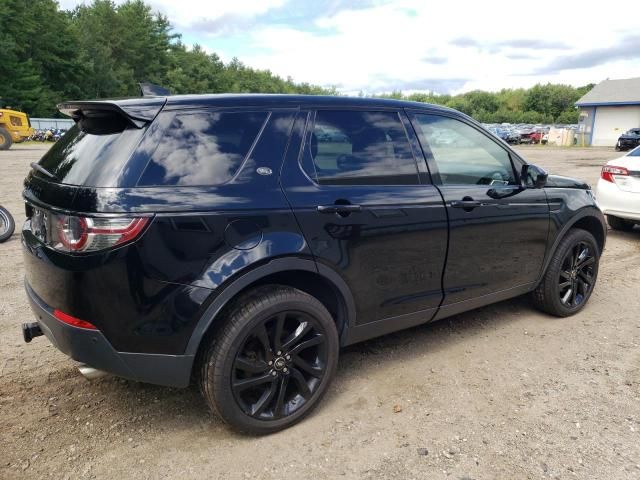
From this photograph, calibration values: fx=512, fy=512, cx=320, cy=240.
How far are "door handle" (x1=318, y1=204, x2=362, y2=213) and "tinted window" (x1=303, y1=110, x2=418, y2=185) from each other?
15cm

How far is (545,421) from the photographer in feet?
9.73

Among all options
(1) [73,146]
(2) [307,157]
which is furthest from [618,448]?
(1) [73,146]

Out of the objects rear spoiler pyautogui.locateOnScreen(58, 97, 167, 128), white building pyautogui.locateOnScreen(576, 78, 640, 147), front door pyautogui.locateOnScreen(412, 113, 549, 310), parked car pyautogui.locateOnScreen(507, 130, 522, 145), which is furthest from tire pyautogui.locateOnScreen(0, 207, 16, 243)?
white building pyautogui.locateOnScreen(576, 78, 640, 147)

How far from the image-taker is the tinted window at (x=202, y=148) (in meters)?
2.49

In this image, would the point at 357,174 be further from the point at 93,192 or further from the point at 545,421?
the point at 545,421

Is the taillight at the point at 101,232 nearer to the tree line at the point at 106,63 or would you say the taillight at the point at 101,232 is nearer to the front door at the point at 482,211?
the front door at the point at 482,211

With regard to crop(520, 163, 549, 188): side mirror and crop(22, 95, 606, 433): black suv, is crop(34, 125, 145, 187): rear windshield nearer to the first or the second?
crop(22, 95, 606, 433): black suv

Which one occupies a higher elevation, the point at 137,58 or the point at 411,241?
the point at 137,58

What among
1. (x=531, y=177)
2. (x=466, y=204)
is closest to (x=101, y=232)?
(x=466, y=204)

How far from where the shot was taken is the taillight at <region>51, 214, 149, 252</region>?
91.1 inches

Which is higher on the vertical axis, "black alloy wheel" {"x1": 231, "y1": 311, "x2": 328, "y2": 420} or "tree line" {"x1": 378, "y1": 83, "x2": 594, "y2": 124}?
"tree line" {"x1": 378, "y1": 83, "x2": 594, "y2": 124}

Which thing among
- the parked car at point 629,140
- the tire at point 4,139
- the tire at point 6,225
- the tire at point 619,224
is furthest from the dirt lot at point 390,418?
the parked car at point 629,140

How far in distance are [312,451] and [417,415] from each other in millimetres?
700

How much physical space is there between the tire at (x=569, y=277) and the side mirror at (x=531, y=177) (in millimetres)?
694
